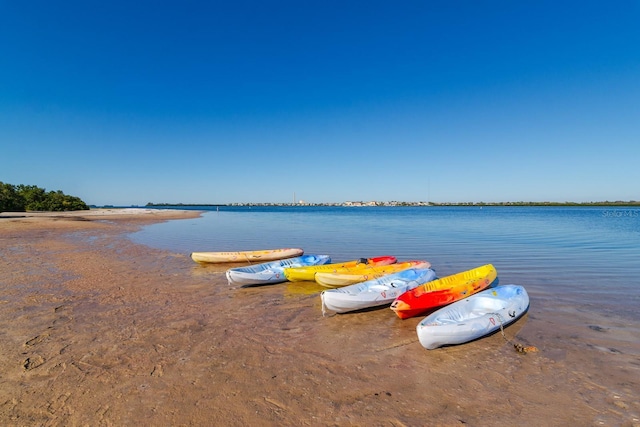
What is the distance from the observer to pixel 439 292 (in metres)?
7.66

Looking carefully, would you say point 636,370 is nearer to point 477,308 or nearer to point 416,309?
point 477,308

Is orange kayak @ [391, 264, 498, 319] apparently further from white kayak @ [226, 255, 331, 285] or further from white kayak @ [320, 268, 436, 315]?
white kayak @ [226, 255, 331, 285]

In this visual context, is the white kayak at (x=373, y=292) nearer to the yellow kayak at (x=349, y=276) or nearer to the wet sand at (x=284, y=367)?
the wet sand at (x=284, y=367)

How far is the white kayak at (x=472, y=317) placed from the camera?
18.5 ft

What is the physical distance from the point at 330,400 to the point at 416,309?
359cm

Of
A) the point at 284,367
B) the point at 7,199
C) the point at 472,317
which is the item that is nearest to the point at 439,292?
the point at 472,317

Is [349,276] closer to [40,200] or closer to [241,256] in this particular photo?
[241,256]

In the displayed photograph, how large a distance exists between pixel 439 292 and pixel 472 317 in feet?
3.16

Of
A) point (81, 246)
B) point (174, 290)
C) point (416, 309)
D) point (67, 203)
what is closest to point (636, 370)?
point (416, 309)

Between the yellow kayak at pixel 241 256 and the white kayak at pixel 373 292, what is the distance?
6.34 metres

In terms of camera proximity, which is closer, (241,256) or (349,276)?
(349,276)

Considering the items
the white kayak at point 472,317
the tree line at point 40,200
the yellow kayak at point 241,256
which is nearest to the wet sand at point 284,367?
the white kayak at point 472,317

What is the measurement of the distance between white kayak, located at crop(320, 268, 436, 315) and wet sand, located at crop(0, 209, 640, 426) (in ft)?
0.88

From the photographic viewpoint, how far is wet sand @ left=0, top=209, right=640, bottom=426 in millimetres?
3959
